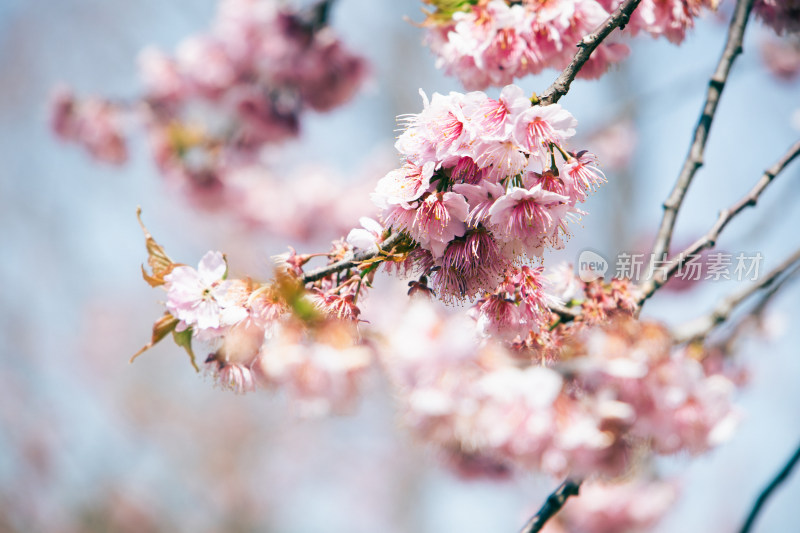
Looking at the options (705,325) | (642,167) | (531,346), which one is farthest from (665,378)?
(642,167)

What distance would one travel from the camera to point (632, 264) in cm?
160

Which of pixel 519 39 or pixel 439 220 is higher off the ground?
pixel 519 39

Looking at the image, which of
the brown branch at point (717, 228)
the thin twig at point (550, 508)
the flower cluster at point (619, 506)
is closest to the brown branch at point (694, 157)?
the brown branch at point (717, 228)

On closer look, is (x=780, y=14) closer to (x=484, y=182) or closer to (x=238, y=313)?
(x=484, y=182)

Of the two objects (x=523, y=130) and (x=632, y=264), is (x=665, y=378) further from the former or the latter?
(x=523, y=130)

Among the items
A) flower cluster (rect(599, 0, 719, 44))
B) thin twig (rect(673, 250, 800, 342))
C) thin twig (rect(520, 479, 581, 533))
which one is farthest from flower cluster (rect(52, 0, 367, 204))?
thin twig (rect(520, 479, 581, 533))

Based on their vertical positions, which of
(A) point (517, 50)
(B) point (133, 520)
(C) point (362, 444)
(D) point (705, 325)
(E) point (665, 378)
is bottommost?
(E) point (665, 378)

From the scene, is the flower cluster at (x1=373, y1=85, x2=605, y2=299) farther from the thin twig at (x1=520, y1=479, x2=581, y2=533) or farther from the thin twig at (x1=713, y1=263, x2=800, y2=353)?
the thin twig at (x1=713, y1=263, x2=800, y2=353)

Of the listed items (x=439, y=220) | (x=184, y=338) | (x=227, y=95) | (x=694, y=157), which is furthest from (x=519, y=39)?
(x=227, y=95)

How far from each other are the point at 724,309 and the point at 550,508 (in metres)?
0.81

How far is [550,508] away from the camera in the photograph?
1146 millimetres

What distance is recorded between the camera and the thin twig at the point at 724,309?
1.49m

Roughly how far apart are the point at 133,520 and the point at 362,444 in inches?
145

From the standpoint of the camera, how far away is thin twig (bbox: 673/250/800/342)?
1.49 meters
